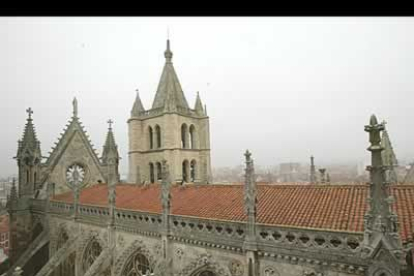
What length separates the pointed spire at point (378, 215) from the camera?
6871 millimetres

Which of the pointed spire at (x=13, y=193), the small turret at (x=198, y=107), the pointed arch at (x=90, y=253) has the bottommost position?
the pointed arch at (x=90, y=253)


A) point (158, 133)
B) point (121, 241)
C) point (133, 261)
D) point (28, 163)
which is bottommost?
point (133, 261)

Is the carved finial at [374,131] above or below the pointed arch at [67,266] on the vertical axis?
above

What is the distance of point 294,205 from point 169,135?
21.2 metres

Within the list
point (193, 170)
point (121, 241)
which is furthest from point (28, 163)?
point (193, 170)

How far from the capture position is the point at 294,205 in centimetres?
1058

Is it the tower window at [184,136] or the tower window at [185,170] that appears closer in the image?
the tower window at [185,170]

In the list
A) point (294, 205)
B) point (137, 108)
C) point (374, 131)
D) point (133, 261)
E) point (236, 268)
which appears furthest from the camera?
point (137, 108)

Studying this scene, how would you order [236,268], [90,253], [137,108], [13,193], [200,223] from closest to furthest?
[236,268], [200,223], [90,253], [13,193], [137,108]

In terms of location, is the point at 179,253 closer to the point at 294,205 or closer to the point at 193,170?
the point at 294,205

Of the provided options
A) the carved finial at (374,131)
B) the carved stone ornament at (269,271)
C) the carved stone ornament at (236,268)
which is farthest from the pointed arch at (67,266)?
the carved finial at (374,131)

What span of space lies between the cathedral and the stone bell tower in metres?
5.38

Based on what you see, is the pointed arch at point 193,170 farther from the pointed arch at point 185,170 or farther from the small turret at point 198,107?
the small turret at point 198,107

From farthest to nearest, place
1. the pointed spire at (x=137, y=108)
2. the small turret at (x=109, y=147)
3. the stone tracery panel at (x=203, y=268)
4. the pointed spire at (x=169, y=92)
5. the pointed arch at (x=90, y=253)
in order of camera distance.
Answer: the pointed spire at (x=137, y=108) → the pointed spire at (x=169, y=92) → the small turret at (x=109, y=147) → the pointed arch at (x=90, y=253) → the stone tracery panel at (x=203, y=268)
